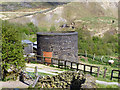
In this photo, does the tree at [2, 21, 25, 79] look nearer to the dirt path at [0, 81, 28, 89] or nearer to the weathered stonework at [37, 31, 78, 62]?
the dirt path at [0, 81, 28, 89]

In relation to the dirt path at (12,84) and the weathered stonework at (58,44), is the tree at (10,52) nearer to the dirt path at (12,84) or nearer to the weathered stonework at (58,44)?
the dirt path at (12,84)

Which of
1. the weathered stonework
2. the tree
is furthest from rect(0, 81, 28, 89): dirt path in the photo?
the weathered stonework

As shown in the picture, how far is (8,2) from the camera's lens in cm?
8325

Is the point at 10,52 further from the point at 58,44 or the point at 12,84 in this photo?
the point at 58,44

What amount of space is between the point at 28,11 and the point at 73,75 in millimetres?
84146

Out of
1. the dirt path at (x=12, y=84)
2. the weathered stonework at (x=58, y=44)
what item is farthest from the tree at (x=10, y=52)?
the weathered stonework at (x=58, y=44)

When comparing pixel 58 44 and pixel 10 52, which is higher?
pixel 10 52

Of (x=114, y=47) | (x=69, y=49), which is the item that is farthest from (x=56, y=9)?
(x=69, y=49)

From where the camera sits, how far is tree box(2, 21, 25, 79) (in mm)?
11914

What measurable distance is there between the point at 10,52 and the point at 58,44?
7.26 metres

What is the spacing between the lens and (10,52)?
1208 cm

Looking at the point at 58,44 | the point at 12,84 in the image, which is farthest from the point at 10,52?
the point at 58,44

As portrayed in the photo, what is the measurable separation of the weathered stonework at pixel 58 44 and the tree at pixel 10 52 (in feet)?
19.8

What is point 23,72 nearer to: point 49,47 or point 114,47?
point 49,47
